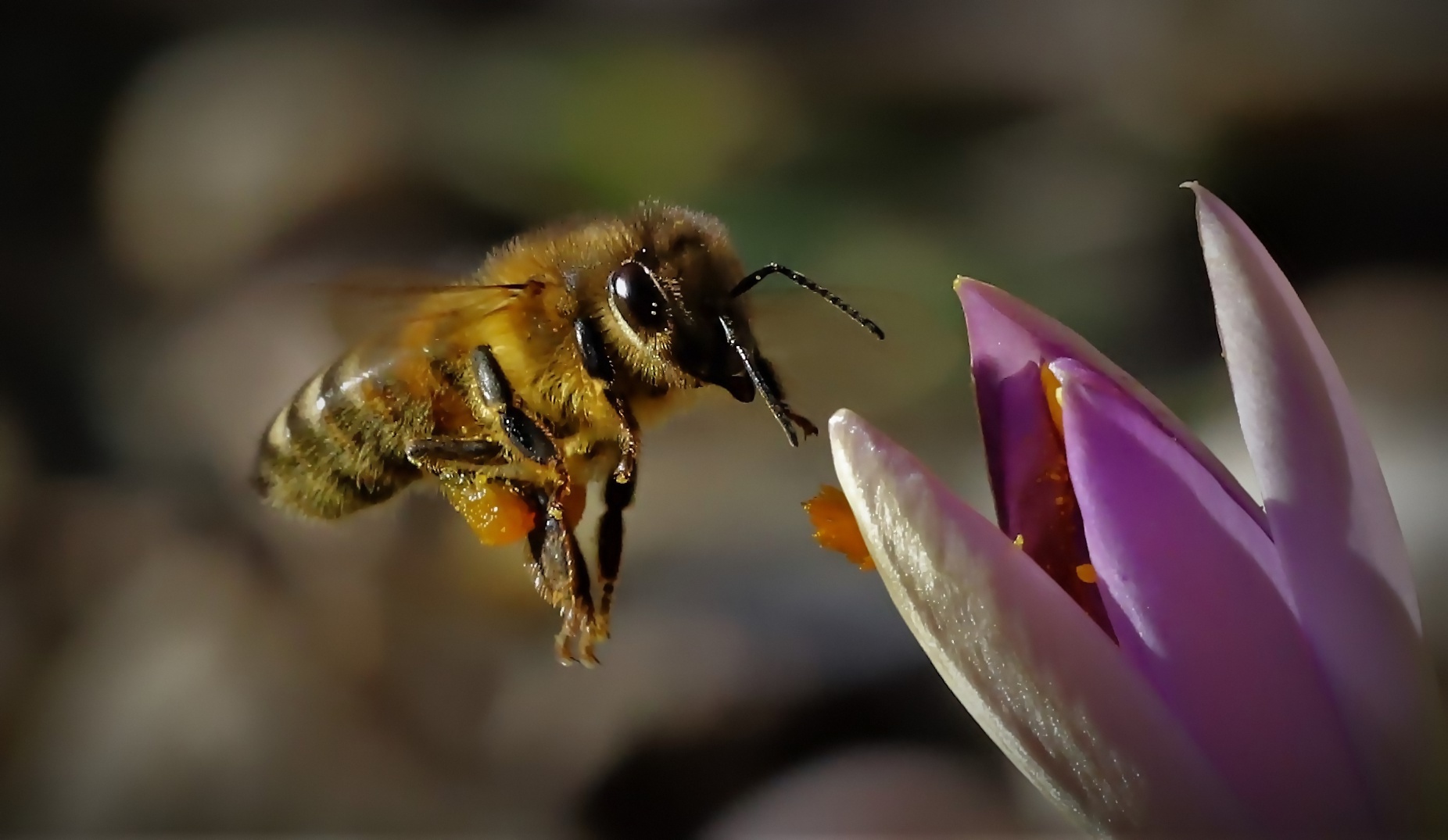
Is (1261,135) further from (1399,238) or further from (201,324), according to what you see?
(201,324)

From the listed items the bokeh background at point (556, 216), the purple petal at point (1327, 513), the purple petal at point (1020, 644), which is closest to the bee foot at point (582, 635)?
the purple petal at point (1020, 644)

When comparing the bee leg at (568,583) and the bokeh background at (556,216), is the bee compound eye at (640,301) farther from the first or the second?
the bokeh background at (556,216)

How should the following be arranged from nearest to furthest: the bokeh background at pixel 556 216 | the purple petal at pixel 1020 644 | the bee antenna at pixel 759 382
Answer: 1. the purple petal at pixel 1020 644
2. the bee antenna at pixel 759 382
3. the bokeh background at pixel 556 216

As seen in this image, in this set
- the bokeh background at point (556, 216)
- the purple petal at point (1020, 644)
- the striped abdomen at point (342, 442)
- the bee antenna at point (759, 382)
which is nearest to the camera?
the purple petal at point (1020, 644)

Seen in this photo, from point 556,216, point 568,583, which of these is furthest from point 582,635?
point 556,216

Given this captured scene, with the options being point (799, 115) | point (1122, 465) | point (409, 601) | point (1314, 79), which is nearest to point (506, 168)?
point (799, 115)
